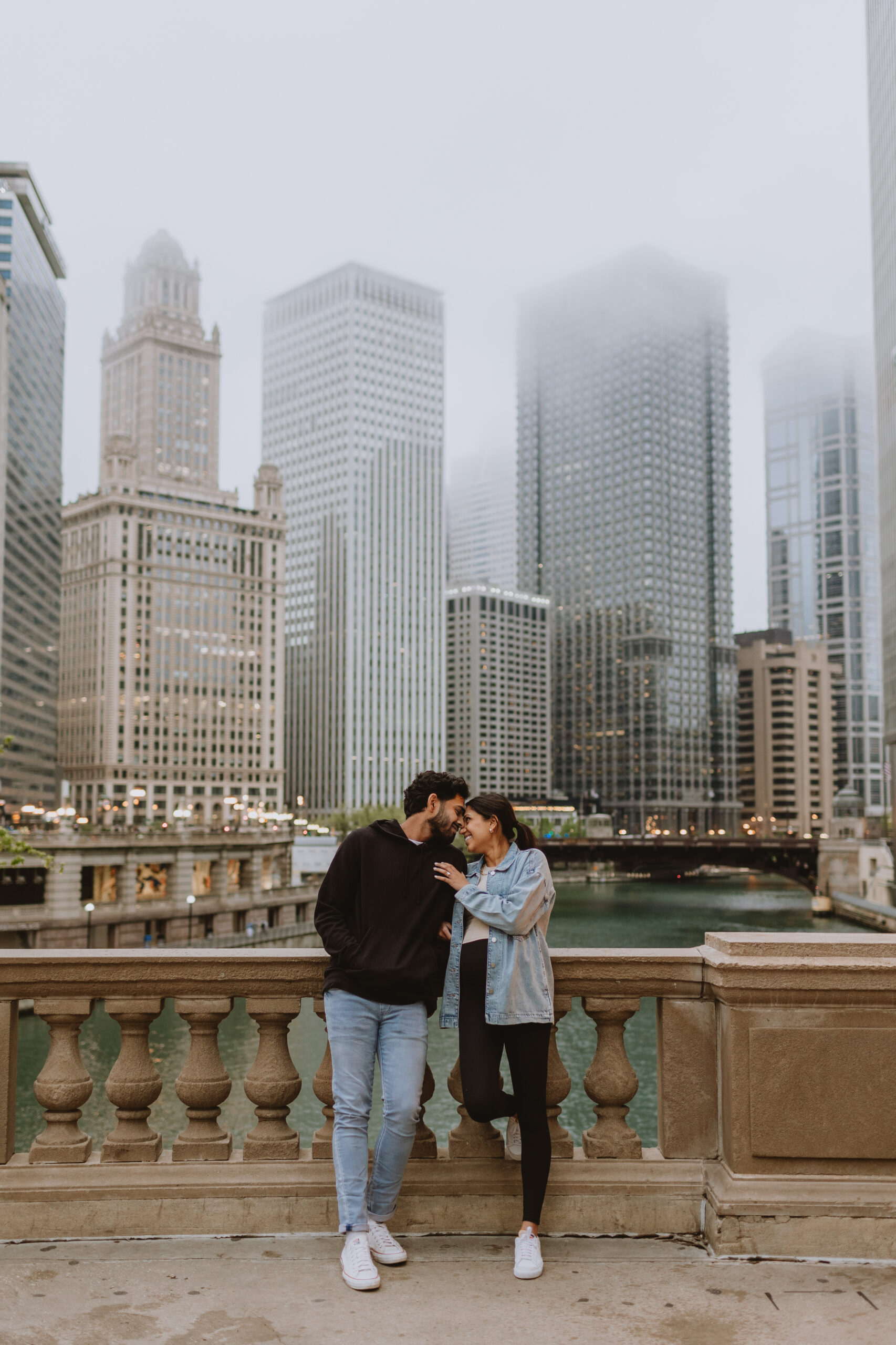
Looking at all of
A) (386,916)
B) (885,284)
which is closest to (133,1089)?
(386,916)

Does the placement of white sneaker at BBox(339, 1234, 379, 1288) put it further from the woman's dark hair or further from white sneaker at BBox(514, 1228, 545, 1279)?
the woman's dark hair

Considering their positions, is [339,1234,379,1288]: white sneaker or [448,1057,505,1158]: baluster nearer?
[339,1234,379,1288]: white sneaker

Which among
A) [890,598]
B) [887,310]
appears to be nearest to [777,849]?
[890,598]

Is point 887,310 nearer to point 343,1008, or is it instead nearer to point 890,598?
point 890,598

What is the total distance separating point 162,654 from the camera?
18912 centimetres

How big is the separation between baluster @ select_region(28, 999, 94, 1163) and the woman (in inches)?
84.6

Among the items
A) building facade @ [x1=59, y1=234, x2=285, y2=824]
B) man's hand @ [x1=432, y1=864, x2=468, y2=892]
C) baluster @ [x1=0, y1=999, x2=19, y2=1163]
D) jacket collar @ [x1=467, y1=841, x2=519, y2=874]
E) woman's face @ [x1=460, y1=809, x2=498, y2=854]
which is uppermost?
building facade @ [x1=59, y1=234, x2=285, y2=824]

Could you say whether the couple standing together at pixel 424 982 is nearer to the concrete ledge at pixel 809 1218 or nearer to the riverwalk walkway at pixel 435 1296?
the riverwalk walkway at pixel 435 1296

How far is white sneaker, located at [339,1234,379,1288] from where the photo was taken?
584 centimetres

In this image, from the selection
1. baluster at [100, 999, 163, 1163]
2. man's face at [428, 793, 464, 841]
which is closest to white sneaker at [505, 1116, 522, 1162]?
man's face at [428, 793, 464, 841]

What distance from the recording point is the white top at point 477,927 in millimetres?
6418

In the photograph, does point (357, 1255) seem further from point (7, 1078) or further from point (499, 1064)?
point (7, 1078)

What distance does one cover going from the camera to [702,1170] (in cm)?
673

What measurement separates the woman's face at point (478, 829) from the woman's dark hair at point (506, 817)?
23 mm
